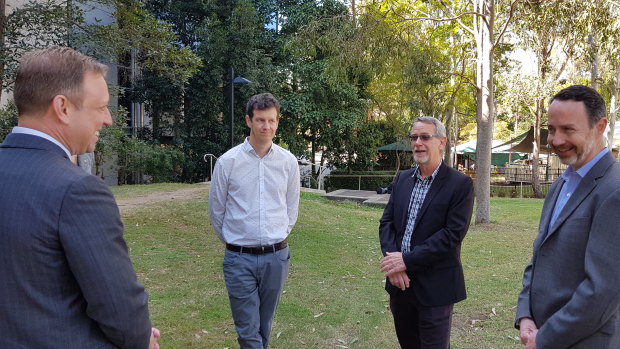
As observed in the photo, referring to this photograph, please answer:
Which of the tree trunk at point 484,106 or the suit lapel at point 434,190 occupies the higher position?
the tree trunk at point 484,106

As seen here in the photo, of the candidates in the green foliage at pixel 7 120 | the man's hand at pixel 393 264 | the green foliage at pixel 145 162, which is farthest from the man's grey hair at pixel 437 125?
the green foliage at pixel 145 162

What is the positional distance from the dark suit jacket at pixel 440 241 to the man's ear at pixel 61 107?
2437 millimetres

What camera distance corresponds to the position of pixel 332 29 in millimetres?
13930

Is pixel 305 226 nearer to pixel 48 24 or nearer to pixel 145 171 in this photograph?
pixel 48 24

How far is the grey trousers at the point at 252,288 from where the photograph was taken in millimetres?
4094

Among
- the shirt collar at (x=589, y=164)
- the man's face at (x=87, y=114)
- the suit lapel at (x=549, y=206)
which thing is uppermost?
the man's face at (x=87, y=114)

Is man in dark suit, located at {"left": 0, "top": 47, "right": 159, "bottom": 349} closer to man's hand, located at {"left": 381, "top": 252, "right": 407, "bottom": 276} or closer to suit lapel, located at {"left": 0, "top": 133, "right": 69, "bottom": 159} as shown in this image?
suit lapel, located at {"left": 0, "top": 133, "right": 69, "bottom": 159}

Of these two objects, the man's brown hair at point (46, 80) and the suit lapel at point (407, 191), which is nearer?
the man's brown hair at point (46, 80)

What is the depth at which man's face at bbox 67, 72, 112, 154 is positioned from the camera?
6.27 feet

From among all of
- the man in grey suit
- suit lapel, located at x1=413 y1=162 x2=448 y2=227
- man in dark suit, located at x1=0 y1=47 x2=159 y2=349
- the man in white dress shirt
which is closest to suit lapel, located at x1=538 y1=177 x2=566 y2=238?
the man in grey suit

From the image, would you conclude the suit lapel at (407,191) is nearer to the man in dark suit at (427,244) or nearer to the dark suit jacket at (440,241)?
the man in dark suit at (427,244)

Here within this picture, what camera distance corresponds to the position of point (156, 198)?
14.5m

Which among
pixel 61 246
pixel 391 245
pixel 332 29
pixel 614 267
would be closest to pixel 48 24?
pixel 332 29

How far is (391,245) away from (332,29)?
35.6 feet
